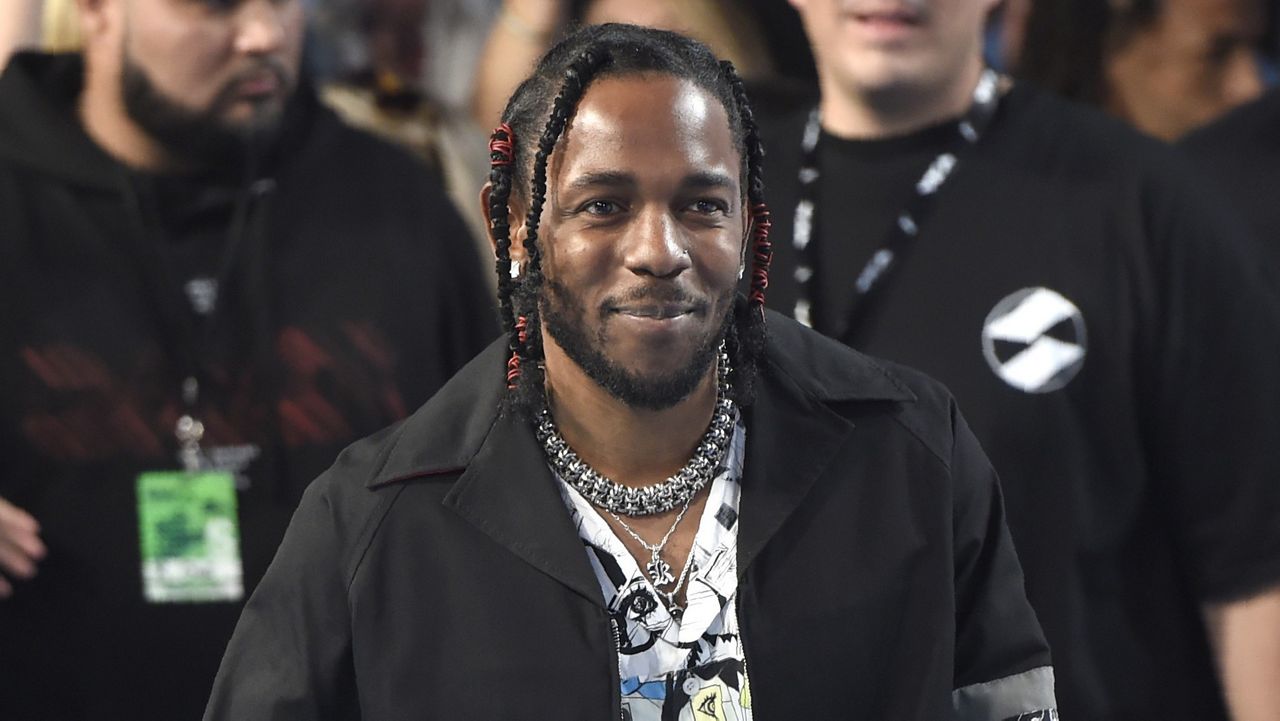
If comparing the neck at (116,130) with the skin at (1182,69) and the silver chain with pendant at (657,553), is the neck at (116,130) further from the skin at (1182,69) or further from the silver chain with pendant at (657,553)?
the skin at (1182,69)

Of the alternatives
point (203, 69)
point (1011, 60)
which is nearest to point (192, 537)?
point (203, 69)

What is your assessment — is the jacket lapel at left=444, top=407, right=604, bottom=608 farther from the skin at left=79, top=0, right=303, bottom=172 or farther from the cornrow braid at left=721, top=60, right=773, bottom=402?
the skin at left=79, top=0, right=303, bottom=172

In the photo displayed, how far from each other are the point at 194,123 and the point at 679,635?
69.7 inches

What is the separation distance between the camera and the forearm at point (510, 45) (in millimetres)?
4363

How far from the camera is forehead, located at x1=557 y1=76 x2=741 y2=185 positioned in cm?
→ 207

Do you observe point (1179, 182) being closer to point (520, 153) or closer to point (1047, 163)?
point (1047, 163)

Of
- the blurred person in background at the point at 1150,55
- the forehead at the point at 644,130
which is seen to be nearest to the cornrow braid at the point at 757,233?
the forehead at the point at 644,130

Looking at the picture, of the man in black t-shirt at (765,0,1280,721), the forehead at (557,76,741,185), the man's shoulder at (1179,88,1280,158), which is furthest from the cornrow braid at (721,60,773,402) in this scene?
the man's shoulder at (1179,88,1280,158)

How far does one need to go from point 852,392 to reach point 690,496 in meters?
0.22

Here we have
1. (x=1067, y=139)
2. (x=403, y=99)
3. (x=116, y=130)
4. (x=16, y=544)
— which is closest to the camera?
(x=1067, y=139)

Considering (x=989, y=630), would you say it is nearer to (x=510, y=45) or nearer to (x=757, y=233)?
(x=757, y=233)

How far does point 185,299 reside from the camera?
11.3 ft

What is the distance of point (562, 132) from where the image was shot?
2.12m

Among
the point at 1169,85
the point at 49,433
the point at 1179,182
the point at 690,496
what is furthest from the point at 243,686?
the point at 1169,85
